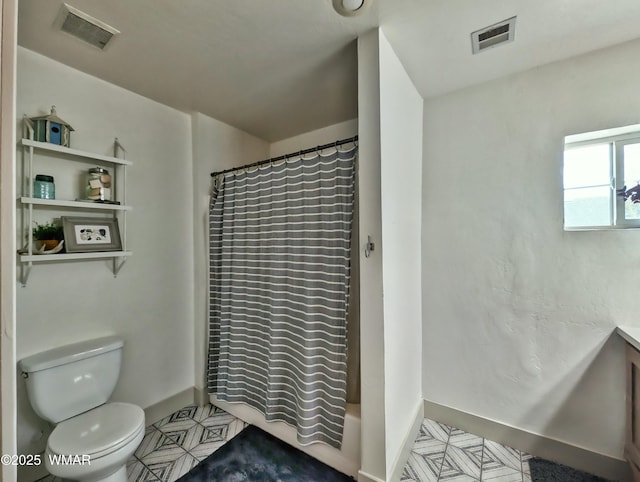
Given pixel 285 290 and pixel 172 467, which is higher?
pixel 285 290

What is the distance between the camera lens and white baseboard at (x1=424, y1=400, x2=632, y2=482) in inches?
57.2

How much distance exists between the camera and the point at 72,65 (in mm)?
1606

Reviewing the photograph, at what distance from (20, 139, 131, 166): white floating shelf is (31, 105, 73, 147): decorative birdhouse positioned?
5 centimetres

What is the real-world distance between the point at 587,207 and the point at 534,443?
1.44 m

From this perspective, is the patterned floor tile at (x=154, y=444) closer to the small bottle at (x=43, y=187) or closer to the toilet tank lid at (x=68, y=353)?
the toilet tank lid at (x=68, y=353)

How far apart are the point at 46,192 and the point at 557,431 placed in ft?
10.4

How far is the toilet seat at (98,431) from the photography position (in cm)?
122

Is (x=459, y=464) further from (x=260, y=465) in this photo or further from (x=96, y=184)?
(x=96, y=184)

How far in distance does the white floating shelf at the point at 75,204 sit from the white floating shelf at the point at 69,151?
10.7 inches

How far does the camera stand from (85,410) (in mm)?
1510

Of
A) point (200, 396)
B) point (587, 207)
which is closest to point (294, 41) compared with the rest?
point (587, 207)

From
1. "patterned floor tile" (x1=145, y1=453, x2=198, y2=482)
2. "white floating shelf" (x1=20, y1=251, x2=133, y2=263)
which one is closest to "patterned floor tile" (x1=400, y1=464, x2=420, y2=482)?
"patterned floor tile" (x1=145, y1=453, x2=198, y2=482)

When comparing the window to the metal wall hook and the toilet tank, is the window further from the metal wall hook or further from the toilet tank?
the toilet tank

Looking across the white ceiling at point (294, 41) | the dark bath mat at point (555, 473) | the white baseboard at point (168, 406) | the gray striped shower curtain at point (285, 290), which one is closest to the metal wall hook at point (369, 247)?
the gray striped shower curtain at point (285, 290)
